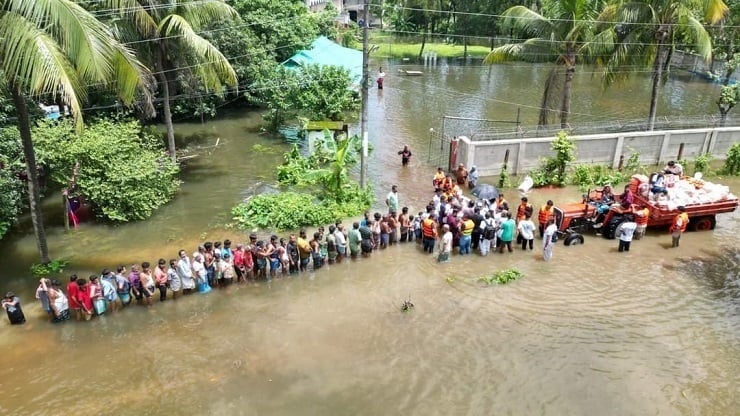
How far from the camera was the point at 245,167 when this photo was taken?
76.7ft

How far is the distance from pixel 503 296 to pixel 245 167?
13.2 m

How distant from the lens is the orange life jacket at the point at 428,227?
15586mm

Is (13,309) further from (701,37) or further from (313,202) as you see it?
(701,37)

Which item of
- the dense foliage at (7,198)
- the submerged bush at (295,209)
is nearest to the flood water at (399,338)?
the submerged bush at (295,209)

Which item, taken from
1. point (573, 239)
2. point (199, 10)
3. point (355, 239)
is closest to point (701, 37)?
point (573, 239)

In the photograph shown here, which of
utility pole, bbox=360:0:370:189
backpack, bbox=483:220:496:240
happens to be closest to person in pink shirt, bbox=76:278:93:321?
utility pole, bbox=360:0:370:189

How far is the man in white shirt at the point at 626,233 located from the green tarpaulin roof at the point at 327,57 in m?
17.0

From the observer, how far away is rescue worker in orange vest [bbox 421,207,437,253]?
615 inches

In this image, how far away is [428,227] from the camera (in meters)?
15.6

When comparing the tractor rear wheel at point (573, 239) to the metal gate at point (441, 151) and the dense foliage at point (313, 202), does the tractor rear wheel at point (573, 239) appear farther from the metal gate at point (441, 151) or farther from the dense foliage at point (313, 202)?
the metal gate at point (441, 151)

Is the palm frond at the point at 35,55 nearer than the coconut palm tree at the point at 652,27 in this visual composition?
Yes

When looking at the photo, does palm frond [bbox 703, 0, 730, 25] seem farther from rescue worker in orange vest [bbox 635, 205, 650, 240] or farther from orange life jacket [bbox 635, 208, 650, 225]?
orange life jacket [bbox 635, 208, 650, 225]

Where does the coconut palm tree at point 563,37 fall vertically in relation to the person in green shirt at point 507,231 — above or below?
above

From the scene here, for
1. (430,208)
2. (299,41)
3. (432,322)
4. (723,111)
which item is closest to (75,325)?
(432,322)
